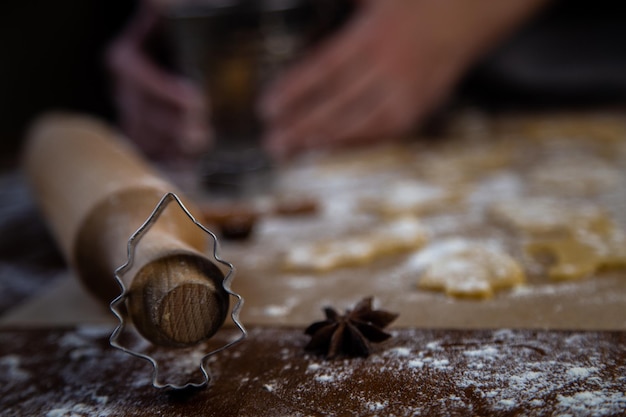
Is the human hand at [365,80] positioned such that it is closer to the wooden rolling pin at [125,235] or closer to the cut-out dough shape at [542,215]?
the wooden rolling pin at [125,235]

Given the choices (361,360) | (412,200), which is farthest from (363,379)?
(412,200)

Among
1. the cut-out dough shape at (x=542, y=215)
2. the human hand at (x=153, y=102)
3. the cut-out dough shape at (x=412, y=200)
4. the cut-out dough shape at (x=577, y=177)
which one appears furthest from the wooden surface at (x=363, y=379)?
the human hand at (x=153, y=102)

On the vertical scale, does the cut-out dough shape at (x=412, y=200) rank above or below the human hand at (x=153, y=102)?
below

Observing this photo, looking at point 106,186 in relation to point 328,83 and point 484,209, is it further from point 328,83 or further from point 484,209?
point 328,83

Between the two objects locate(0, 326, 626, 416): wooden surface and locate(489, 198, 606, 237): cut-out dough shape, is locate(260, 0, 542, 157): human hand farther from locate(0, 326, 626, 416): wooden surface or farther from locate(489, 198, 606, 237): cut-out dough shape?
locate(0, 326, 626, 416): wooden surface

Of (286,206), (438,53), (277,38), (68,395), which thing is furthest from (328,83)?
(68,395)

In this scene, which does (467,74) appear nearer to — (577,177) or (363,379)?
(577,177)
